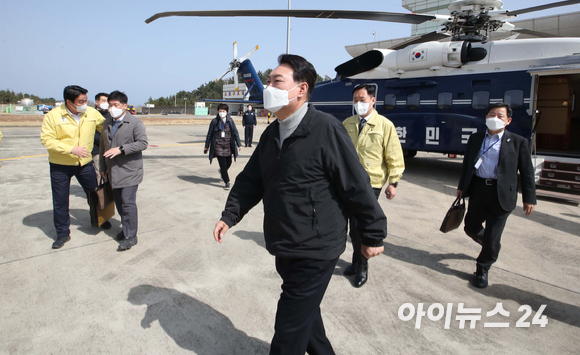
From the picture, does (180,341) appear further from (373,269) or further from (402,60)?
(402,60)

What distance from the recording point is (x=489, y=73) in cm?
790

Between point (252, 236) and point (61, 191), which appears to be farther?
point (252, 236)

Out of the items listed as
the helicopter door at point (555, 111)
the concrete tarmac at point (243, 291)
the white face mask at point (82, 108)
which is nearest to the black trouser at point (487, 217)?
the concrete tarmac at point (243, 291)

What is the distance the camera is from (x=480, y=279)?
137 inches

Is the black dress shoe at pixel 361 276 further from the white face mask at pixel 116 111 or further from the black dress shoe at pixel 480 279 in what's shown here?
the white face mask at pixel 116 111

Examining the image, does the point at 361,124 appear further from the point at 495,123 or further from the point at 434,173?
the point at 434,173

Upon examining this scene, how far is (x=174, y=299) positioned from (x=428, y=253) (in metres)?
2.91

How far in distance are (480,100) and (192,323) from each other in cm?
791

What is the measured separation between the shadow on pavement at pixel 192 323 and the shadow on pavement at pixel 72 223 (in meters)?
1.86

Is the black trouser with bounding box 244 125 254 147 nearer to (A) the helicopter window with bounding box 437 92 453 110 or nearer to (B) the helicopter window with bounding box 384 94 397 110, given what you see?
(B) the helicopter window with bounding box 384 94 397 110

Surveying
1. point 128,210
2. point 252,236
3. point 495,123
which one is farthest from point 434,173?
point 128,210

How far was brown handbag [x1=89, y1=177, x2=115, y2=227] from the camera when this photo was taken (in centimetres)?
430

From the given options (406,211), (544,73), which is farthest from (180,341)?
(544,73)

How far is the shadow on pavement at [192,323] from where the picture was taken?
253 centimetres
